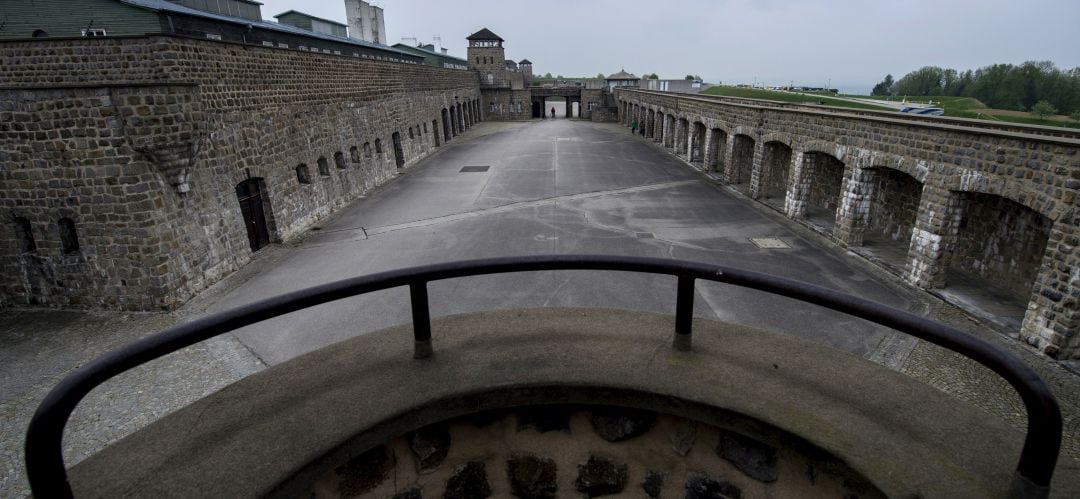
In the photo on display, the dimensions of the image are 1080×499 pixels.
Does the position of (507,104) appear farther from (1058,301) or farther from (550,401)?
(550,401)

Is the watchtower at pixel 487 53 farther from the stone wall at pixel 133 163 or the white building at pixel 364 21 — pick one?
the stone wall at pixel 133 163

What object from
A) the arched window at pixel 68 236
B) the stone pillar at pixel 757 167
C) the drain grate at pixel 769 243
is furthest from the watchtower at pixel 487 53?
the arched window at pixel 68 236

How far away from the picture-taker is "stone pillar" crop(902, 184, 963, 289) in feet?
32.5

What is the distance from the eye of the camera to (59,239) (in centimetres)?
988

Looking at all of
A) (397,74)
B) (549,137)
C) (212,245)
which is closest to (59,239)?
(212,245)

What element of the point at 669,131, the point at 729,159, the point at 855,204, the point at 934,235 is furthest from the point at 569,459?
the point at 669,131

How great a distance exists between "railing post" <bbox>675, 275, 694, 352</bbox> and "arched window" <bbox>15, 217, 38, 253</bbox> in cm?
1223

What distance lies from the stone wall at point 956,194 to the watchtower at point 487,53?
46084mm

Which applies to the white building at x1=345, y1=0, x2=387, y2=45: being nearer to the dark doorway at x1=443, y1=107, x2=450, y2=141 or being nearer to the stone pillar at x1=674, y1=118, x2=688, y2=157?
the dark doorway at x1=443, y1=107, x2=450, y2=141

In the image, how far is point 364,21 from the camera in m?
49.4

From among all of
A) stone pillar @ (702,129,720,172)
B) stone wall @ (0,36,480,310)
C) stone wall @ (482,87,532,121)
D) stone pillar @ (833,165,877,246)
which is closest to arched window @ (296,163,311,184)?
stone wall @ (0,36,480,310)

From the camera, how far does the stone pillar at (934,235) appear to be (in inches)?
390

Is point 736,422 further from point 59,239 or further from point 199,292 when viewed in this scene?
point 59,239

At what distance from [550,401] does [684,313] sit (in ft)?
2.92
